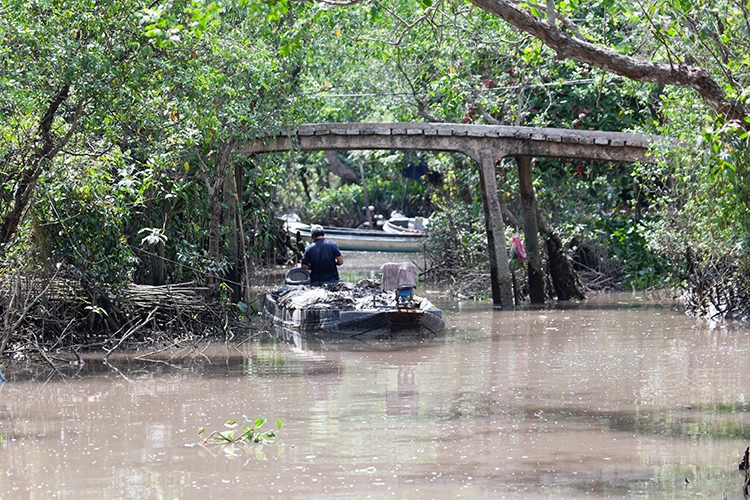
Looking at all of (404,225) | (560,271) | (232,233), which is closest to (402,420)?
(232,233)

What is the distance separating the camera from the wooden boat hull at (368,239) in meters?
35.2

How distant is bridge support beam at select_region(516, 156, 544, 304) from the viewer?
20.3m

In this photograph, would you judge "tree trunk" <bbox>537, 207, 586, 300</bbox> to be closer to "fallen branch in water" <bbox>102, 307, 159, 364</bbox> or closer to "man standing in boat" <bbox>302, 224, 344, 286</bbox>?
"man standing in boat" <bbox>302, 224, 344, 286</bbox>

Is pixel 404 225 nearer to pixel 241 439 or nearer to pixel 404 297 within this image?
pixel 404 297

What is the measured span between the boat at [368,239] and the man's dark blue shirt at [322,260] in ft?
53.7

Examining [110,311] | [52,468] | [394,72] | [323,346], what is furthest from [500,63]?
[52,468]

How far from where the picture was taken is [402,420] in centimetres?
955

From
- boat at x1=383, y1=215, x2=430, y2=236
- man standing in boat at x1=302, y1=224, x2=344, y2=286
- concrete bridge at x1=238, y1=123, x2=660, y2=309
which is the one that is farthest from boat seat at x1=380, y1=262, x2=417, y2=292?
boat at x1=383, y1=215, x2=430, y2=236

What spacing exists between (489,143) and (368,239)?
16929 millimetres

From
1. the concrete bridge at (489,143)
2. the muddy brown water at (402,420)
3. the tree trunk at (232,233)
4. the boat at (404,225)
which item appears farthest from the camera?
the boat at (404,225)

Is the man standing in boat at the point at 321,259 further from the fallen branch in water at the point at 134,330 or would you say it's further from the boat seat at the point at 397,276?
the fallen branch in water at the point at 134,330

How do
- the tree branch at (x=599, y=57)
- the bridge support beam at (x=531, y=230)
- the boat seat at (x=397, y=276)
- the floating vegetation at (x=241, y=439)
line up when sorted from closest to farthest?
the floating vegetation at (x=241, y=439), the tree branch at (x=599, y=57), the boat seat at (x=397, y=276), the bridge support beam at (x=531, y=230)

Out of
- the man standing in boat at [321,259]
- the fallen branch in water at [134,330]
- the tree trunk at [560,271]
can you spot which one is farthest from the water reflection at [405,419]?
the tree trunk at [560,271]

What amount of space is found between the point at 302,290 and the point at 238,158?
250cm
